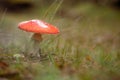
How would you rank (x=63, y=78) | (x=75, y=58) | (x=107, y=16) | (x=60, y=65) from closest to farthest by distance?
(x=63, y=78) → (x=60, y=65) → (x=75, y=58) → (x=107, y=16)

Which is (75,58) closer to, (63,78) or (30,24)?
(30,24)

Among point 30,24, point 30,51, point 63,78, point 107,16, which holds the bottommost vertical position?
point 63,78

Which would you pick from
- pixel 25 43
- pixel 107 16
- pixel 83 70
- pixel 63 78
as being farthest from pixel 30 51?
pixel 107 16

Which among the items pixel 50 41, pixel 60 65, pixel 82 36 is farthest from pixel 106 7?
pixel 60 65

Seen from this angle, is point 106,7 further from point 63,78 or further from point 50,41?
point 63,78

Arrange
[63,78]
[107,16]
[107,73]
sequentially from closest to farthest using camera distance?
[63,78] → [107,73] → [107,16]

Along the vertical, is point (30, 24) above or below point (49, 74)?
above

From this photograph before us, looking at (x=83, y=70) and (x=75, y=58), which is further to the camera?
(x=75, y=58)

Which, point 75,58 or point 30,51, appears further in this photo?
point 30,51

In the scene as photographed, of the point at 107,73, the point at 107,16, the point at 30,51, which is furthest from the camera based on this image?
the point at 107,16
